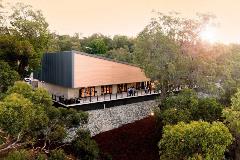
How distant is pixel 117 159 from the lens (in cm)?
3494

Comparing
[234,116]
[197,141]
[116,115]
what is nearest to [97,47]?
[116,115]

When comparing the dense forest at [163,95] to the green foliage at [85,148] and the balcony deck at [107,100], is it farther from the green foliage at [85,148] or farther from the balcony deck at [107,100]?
the balcony deck at [107,100]

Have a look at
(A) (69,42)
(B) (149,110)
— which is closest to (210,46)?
(B) (149,110)

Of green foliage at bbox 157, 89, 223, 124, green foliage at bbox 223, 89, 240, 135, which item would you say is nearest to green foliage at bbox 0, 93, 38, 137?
green foliage at bbox 157, 89, 223, 124

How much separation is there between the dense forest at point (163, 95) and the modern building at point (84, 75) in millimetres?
3227

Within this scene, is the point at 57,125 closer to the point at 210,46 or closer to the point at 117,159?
the point at 117,159

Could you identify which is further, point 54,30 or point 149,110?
point 54,30

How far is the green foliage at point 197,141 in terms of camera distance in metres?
24.0

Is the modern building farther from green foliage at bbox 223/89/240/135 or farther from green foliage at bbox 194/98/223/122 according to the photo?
green foliage at bbox 223/89/240/135

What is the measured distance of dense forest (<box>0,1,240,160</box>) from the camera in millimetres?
24562

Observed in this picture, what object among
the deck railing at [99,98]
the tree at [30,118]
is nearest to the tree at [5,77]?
the tree at [30,118]

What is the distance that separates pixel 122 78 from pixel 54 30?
50462 mm

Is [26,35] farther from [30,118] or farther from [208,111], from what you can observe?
[208,111]

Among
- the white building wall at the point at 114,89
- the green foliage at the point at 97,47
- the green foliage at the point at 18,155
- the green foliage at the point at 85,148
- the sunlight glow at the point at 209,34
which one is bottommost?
the green foliage at the point at 85,148
